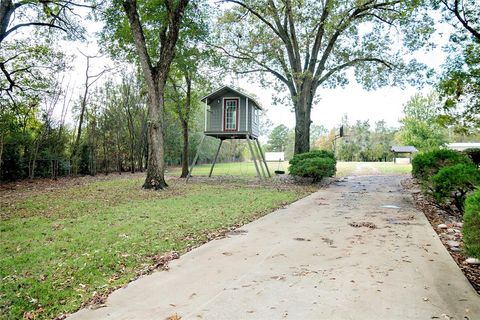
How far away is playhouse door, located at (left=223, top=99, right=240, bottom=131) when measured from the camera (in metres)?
16.6

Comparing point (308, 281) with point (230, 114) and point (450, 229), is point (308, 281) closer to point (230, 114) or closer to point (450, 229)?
point (450, 229)

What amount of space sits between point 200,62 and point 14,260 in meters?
15.1

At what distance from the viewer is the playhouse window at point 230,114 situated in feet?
54.5

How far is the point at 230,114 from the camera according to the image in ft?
54.7

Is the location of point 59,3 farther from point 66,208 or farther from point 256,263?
point 256,263

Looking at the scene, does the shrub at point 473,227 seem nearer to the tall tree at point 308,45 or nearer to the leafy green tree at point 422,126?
the tall tree at point 308,45

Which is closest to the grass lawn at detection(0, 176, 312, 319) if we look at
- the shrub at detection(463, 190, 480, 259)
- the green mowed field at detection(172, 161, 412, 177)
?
the shrub at detection(463, 190, 480, 259)

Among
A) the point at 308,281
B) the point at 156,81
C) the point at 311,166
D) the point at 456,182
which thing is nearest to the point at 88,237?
the point at 308,281

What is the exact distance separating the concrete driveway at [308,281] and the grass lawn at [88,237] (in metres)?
0.47

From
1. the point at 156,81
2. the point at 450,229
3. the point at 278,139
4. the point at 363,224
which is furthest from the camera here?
the point at 278,139

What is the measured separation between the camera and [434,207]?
8.76m

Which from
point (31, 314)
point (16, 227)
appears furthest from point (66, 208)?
point (31, 314)

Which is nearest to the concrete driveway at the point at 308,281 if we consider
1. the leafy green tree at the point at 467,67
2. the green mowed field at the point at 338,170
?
the leafy green tree at the point at 467,67

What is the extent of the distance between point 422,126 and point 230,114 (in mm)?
32290
